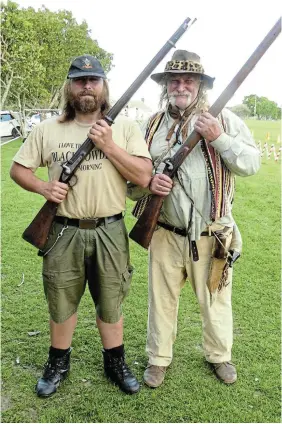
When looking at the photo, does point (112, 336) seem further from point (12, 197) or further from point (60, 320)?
point (12, 197)

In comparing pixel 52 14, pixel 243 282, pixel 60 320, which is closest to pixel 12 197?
pixel 243 282

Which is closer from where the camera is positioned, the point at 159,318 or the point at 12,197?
the point at 159,318

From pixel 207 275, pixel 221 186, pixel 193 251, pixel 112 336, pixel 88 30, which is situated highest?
pixel 88 30

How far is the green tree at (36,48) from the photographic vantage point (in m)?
25.9

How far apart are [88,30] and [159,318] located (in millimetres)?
40571

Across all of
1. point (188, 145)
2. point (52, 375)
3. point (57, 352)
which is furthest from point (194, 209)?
point (52, 375)

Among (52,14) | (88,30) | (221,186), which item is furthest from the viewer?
(88,30)

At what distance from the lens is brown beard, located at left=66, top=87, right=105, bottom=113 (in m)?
3.35

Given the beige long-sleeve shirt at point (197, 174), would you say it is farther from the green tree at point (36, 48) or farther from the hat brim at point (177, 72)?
the green tree at point (36, 48)

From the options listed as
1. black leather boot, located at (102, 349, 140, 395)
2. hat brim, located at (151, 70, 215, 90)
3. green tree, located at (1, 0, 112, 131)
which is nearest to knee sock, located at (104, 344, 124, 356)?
black leather boot, located at (102, 349, 140, 395)

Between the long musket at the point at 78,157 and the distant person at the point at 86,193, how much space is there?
7 cm

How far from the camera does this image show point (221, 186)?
3.59 meters

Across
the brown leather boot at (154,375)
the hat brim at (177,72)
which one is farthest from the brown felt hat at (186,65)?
the brown leather boot at (154,375)

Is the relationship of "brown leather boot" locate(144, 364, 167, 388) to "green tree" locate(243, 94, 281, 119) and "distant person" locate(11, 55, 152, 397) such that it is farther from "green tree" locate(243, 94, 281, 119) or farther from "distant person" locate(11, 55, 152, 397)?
"green tree" locate(243, 94, 281, 119)
